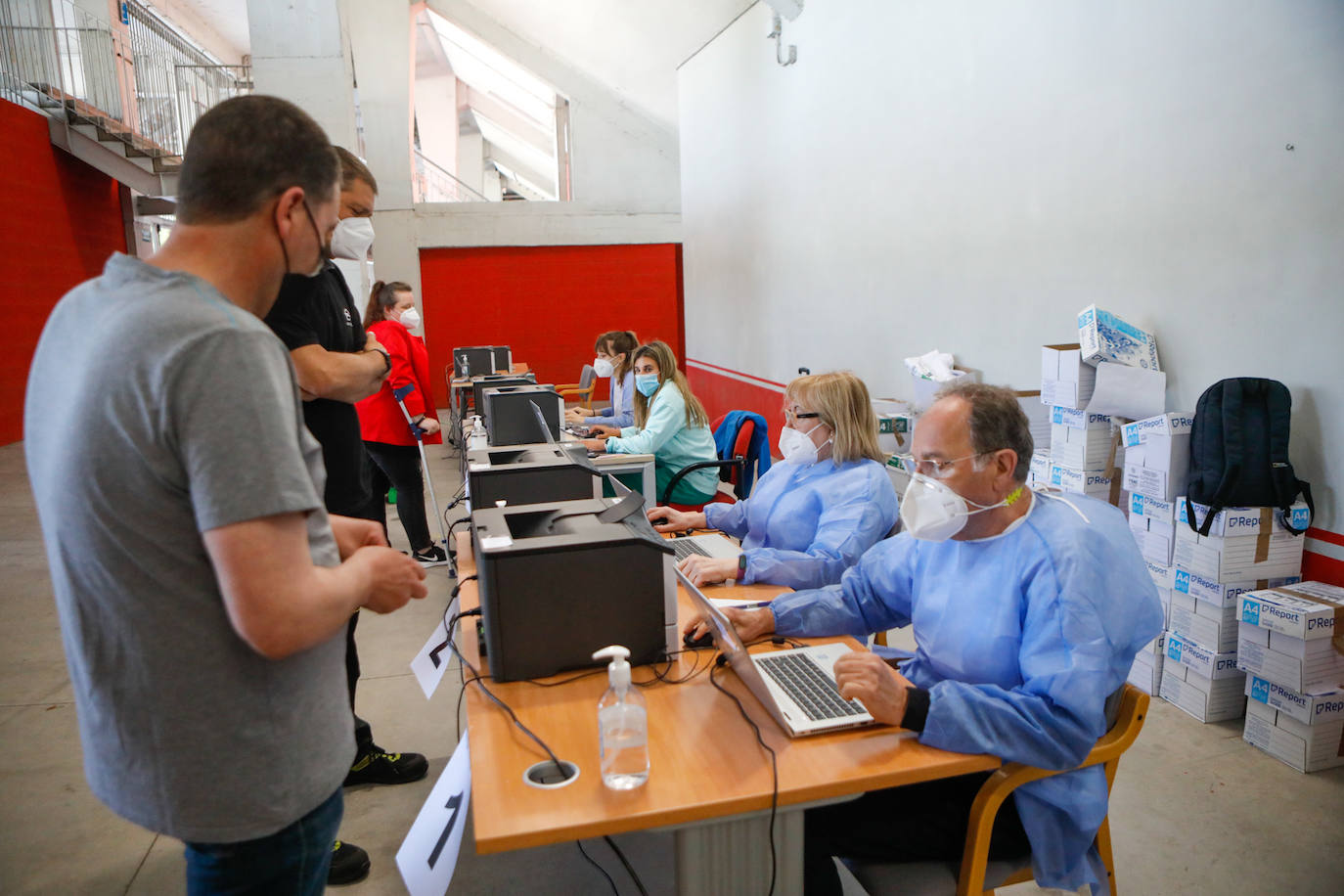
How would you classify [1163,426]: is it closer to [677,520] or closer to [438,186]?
[677,520]

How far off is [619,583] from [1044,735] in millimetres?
723

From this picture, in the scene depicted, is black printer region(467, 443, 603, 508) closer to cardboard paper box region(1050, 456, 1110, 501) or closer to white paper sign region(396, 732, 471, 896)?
white paper sign region(396, 732, 471, 896)

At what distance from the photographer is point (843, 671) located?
Result: 1.29 meters

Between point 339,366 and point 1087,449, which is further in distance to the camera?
point 1087,449

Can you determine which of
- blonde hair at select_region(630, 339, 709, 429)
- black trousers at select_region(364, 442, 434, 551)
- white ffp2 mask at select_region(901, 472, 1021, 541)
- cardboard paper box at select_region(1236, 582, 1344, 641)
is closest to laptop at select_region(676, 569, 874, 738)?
white ffp2 mask at select_region(901, 472, 1021, 541)

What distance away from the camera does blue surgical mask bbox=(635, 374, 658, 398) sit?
13.7ft

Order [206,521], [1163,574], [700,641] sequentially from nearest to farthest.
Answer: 1. [206,521]
2. [700,641]
3. [1163,574]

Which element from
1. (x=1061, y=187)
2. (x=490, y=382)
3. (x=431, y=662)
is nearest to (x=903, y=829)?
(x=431, y=662)

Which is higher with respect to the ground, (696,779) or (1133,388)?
(1133,388)

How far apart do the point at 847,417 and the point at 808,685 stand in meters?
1.10

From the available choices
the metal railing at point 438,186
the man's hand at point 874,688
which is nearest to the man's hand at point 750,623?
the man's hand at point 874,688

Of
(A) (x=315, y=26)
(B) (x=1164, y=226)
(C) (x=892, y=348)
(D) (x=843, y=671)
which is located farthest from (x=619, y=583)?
(A) (x=315, y=26)

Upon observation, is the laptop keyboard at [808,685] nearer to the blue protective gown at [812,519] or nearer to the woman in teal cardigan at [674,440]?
the blue protective gown at [812,519]

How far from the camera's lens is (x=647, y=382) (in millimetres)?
4184
